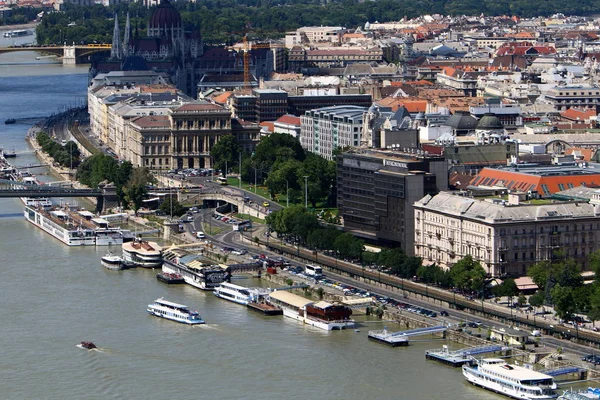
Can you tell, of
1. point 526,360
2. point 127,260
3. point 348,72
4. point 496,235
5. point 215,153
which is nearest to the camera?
point 526,360

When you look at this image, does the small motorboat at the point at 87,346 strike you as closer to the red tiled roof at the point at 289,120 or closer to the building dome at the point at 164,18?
the red tiled roof at the point at 289,120

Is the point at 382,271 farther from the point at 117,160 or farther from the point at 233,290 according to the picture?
the point at 117,160

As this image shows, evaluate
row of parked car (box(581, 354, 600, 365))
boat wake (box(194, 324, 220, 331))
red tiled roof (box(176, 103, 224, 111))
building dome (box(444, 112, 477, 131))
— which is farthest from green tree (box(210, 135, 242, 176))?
row of parked car (box(581, 354, 600, 365))

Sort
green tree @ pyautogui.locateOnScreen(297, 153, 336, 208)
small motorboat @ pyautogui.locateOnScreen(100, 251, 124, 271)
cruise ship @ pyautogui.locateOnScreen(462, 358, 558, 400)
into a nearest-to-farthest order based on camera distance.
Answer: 1. cruise ship @ pyautogui.locateOnScreen(462, 358, 558, 400)
2. small motorboat @ pyautogui.locateOnScreen(100, 251, 124, 271)
3. green tree @ pyautogui.locateOnScreen(297, 153, 336, 208)

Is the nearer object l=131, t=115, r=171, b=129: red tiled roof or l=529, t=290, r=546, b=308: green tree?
l=529, t=290, r=546, b=308: green tree

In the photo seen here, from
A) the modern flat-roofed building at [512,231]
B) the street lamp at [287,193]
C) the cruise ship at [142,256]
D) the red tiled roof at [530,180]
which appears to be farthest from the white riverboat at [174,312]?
the street lamp at [287,193]

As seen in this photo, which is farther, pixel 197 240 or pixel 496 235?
pixel 197 240

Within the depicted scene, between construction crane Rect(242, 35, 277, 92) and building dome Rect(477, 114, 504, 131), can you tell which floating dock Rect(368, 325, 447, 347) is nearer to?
building dome Rect(477, 114, 504, 131)

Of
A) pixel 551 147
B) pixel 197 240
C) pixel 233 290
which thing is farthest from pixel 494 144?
pixel 233 290
